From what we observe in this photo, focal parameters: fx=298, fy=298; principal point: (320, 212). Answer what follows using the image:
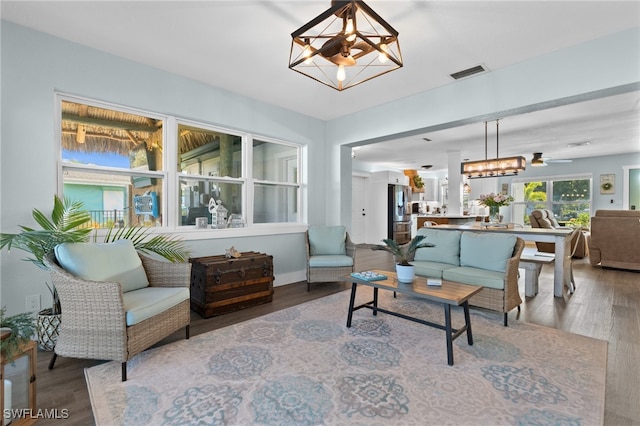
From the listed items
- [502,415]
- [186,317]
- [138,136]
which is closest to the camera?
[502,415]

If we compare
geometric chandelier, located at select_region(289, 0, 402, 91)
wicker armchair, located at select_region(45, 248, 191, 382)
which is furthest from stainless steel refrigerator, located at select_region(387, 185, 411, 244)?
wicker armchair, located at select_region(45, 248, 191, 382)

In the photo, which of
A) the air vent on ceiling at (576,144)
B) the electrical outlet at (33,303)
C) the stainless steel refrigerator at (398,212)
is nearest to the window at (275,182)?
the electrical outlet at (33,303)

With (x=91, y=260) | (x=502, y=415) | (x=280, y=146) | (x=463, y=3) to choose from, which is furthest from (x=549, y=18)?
(x=91, y=260)

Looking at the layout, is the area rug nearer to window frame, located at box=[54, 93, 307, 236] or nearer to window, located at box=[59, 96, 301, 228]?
window frame, located at box=[54, 93, 307, 236]

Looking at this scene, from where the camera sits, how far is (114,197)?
10.5 feet

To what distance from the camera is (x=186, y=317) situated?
102 inches

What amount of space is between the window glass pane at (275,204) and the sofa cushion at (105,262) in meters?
1.94

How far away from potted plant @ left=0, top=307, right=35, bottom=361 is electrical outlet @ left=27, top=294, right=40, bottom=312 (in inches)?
50.8

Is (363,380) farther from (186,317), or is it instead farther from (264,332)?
(186,317)

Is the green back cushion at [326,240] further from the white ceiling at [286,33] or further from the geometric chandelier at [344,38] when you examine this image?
the geometric chandelier at [344,38]

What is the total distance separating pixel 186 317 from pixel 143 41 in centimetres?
256

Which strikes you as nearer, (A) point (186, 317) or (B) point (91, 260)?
(B) point (91, 260)

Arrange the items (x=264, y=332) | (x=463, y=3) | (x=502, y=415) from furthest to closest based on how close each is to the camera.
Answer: (x=264, y=332), (x=463, y=3), (x=502, y=415)

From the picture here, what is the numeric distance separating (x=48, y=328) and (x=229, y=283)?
1500mm
